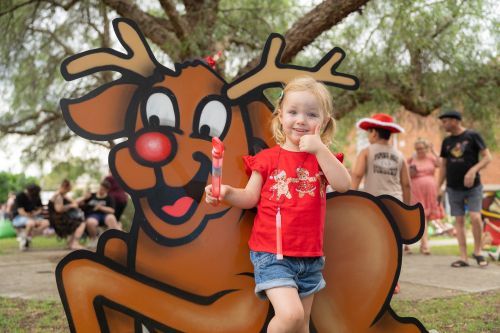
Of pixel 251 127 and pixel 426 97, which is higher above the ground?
pixel 426 97

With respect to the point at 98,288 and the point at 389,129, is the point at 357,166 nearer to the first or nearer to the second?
the point at 389,129

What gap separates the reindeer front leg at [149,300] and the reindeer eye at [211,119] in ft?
2.43

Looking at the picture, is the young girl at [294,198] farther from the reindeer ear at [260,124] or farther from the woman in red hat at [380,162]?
the woman in red hat at [380,162]

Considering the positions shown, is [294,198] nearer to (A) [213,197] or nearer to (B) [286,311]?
(A) [213,197]

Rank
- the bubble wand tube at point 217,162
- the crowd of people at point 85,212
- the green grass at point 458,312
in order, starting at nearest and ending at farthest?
1. the bubble wand tube at point 217,162
2. the green grass at point 458,312
3. the crowd of people at point 85,212

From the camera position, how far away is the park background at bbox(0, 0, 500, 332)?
22.0 ft

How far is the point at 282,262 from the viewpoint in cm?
246

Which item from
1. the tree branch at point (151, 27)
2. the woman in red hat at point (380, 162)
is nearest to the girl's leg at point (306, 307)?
the woman in red hat at point (380, 162)

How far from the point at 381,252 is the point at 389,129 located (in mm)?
2138

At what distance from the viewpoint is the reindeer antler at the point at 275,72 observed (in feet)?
9.92

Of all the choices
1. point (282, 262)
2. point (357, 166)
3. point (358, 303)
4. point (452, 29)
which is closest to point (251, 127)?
point (282, 262)

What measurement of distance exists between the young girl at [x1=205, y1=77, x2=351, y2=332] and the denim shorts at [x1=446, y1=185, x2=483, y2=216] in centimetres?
402

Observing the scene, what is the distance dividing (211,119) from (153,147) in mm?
339

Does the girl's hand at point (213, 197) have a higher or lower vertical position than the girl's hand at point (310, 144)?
lower
